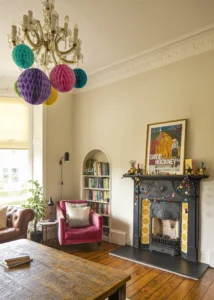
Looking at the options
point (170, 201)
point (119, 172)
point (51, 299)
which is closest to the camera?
point (51, 299)

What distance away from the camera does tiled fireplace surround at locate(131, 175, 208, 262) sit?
11.8 ft

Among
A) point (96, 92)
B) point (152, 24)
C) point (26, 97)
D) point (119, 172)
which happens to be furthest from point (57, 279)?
point (96, 92)

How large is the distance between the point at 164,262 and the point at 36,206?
245 cm

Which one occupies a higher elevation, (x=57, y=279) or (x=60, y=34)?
(x=60, y=34)

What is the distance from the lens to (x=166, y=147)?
3975 millimetres

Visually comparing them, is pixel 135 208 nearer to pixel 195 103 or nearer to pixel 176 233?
pixel 176 233

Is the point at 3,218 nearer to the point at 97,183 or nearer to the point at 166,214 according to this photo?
the point at 97,183

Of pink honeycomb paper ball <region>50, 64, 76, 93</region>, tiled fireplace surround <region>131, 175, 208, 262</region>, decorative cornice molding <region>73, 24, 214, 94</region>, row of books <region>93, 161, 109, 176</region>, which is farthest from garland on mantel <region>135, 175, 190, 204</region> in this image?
pink honeycomb paper ball <region>50, 64, 76, 93</region>

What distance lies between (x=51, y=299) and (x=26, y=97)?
1526mm

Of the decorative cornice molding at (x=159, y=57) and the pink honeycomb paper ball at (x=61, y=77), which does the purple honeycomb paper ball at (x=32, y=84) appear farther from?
the decorative cornice molding at (x=159, y=57)

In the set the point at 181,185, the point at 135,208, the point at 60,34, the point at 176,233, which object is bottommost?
the point at 176,233

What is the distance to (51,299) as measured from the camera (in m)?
1.55

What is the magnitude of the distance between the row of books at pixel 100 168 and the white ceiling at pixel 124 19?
214 centimetres

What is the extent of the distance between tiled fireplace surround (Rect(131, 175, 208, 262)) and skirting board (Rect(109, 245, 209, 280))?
114 mm
